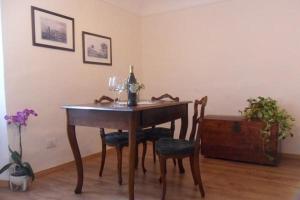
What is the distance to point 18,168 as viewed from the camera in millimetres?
2545

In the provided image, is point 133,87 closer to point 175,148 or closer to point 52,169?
point 175,148

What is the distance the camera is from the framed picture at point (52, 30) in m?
2.83

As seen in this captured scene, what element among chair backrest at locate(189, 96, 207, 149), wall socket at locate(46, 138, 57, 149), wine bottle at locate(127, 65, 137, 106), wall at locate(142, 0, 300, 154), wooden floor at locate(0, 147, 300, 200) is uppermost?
wall at locate(142, 0, 300, 154)

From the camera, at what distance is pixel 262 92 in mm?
3633

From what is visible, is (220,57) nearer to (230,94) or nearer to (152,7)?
(230,94)

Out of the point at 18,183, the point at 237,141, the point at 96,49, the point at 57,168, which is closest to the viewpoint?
the point at 18,183

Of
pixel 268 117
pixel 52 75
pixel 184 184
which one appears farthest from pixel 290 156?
pixel 52 75

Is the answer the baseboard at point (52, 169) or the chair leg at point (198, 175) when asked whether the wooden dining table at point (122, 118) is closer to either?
the chair leg at point (198, 175)

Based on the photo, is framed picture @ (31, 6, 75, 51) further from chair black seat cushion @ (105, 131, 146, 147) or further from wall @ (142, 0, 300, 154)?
wall @ (142, 0, 300, 154)

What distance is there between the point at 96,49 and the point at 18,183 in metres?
1.94

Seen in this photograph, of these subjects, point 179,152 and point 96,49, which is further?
point 96,49

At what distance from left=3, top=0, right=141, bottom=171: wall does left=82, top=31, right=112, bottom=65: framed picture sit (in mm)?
69

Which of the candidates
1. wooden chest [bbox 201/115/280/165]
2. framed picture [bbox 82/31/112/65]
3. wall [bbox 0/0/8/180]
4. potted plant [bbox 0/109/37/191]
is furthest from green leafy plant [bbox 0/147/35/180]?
wooden chest [bbox 201/115/280/165]

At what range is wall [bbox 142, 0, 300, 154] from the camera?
346cm
